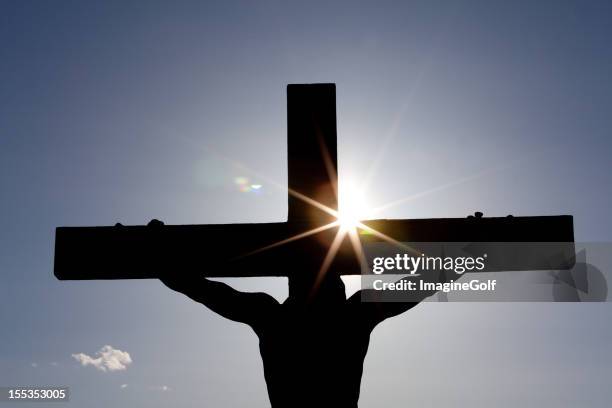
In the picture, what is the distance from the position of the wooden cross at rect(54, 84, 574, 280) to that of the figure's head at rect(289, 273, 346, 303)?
6 cm

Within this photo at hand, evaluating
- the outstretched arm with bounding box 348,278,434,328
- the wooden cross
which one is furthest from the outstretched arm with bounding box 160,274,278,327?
the outstretched arm with bounding box 348,278,434,328

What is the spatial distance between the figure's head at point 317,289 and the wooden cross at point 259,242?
0.20 feet

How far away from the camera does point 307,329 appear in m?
4.42

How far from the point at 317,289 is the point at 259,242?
0.50m

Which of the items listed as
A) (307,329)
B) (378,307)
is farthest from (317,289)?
(378,307)

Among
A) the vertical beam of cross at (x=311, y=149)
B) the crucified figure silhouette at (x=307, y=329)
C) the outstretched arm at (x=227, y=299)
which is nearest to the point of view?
the crucified figure silhouette at (x=307, y=329)

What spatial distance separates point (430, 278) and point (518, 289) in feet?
1.91

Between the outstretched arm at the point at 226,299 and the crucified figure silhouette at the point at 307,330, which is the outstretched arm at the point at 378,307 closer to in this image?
the crucified figure silhouette at the point at 307,330

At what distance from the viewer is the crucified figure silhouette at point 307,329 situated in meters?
4.32

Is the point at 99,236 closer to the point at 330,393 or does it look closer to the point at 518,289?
the point at 330,393

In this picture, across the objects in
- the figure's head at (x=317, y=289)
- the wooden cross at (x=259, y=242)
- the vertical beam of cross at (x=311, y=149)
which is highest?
the vertical beam of cross at (x=311, y=149)

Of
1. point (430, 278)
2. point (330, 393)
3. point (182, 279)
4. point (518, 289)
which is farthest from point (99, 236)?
point (518, 289)

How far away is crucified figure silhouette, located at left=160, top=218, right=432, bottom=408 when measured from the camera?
4.32 m

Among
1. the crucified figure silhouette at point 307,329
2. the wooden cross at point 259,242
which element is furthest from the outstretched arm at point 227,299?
the wooden cross at point 259,242
